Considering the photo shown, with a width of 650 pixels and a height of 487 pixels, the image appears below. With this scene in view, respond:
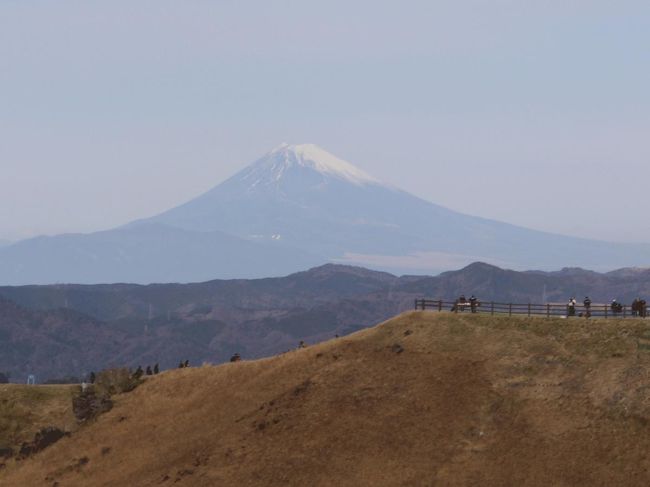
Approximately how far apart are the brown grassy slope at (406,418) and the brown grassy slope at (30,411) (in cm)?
478

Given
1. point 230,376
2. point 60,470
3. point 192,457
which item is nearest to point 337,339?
point 230,376

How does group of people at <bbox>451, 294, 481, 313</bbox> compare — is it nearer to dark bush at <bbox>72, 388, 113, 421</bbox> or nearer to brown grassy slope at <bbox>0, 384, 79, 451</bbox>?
dark bush at <bbox>72, 388, 113, 421</bbox>

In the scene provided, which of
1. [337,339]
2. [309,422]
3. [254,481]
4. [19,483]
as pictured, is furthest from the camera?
[337,339]

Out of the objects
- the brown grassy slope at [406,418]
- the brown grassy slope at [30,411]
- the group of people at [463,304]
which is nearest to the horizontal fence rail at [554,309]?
the group of people at [463,304]

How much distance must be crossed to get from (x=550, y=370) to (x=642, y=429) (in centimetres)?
782

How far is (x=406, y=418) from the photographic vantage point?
64.1m

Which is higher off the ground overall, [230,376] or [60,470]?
[230,376]

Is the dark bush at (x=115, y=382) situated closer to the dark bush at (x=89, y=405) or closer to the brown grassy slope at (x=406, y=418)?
the dark bush at (x=89, y=405)

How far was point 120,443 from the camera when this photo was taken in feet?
240

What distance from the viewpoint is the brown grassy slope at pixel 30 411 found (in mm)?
80250

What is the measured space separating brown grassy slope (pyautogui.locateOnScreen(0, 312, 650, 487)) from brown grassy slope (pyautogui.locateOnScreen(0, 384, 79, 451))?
4775 mm

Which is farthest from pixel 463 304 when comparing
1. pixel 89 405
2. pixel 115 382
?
pixel 89 405

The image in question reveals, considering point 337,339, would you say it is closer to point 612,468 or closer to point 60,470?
point 60,470

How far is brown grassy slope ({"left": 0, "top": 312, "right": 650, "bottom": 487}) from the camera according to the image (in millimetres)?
58906
